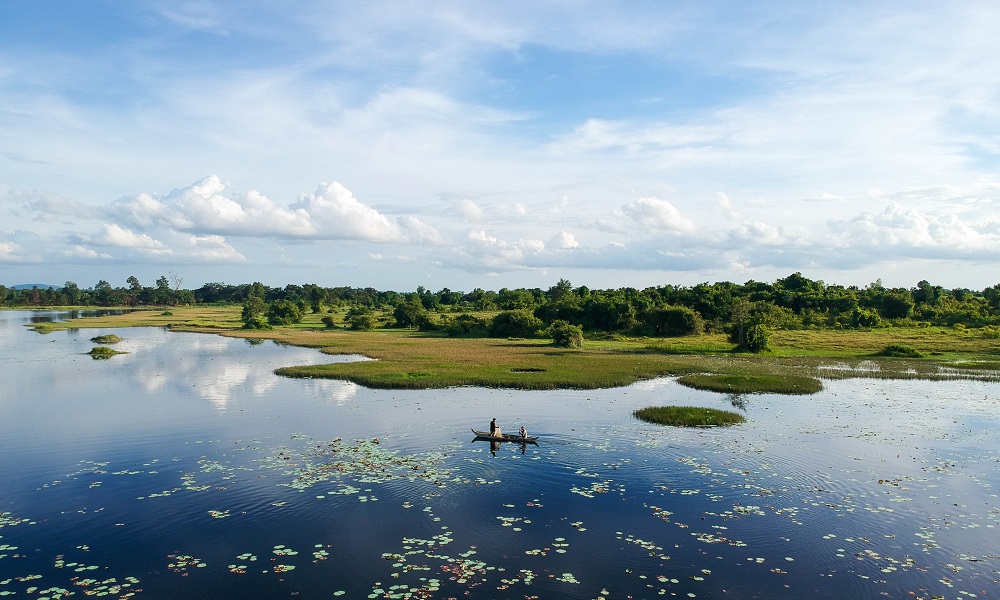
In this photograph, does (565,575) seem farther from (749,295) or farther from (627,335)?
(749,295)

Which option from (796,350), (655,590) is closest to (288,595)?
(655,590)

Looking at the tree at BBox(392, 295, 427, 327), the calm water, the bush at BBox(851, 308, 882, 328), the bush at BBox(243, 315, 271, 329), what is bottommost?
the calm water

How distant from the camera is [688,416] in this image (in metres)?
38.8

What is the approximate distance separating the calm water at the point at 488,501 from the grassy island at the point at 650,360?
9631 mm

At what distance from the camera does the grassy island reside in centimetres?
5353

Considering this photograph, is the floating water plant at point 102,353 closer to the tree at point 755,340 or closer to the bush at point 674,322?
the tree at point 755,340

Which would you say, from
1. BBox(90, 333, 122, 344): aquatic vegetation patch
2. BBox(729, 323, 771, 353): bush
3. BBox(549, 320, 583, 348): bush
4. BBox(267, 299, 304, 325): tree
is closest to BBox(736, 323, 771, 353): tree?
BBox(729, 323, 771, 353): bush

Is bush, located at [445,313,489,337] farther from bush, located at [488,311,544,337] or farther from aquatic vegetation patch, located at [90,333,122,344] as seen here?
aquatic vegetation patch, located at [90,333,122,344]

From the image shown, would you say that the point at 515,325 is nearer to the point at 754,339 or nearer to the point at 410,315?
the point at 410,315

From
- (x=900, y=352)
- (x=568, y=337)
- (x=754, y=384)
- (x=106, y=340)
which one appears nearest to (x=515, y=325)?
(x=568, y=337)

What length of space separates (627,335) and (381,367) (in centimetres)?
5267

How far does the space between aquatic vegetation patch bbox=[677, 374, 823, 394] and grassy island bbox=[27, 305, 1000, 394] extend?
0.08 m

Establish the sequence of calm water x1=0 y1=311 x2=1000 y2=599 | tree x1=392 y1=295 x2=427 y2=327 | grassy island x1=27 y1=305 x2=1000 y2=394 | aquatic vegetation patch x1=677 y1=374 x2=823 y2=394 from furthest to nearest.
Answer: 1. tree x1=392 y1=295 x2=427 y2=327
2. grassy island x1=27 y1=305 x2=1000 y2=394
3. aquatic vegetation patch x1=677 y1=374 x2=823 y2=394
4. calm water x1=0 y1=311 x2=1000 y2=599

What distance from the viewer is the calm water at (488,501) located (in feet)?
58.0
